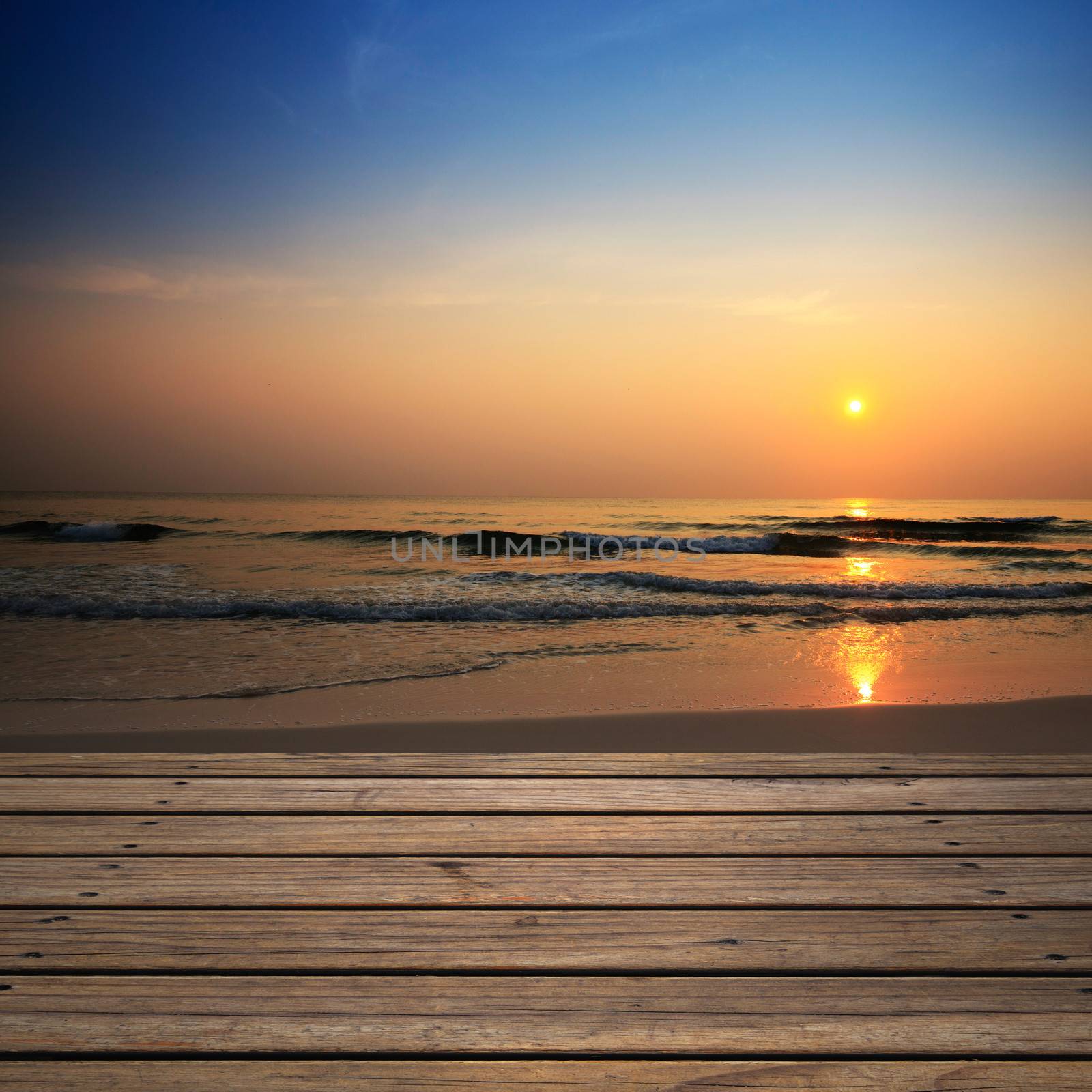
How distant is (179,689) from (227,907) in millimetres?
4842

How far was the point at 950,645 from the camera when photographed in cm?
807

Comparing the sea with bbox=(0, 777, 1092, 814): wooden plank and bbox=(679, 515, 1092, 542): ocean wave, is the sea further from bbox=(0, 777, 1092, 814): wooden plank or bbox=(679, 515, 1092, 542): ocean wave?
bbox=(679, 515, 1092, 542): ocean wave

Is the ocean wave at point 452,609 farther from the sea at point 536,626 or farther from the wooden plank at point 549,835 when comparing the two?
the wooden plank at point 549,835

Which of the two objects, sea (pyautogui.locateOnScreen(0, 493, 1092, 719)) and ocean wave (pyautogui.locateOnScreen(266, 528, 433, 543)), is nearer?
sea (pyautogui.locateOnScreen(0, 493, 1092, 719))

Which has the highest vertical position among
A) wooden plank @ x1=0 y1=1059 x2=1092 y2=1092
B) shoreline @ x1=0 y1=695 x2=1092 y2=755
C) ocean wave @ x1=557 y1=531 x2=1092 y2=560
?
wooden plank @ x1=0 y1=1059 x2=1092 y2=1092

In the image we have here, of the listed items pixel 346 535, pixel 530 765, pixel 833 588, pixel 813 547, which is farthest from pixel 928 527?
pixel 530 765

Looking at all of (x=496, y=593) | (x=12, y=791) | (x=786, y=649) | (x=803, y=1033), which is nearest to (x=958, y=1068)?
(x=803, y=1033)

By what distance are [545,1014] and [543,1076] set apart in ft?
0.47

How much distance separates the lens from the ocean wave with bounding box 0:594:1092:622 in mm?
9828

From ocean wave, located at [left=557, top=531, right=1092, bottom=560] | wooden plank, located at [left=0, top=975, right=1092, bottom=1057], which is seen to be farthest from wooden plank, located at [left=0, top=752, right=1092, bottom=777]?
ocean wave, located at [left=557, top=531, right=1092, bottom=560]

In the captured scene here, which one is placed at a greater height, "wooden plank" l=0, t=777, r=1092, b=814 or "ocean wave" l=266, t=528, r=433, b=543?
"ocean wave" l=266, t=528, r=433, b=543

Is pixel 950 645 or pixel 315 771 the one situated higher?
pixel 315 771

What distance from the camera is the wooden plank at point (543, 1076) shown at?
1.24 metres

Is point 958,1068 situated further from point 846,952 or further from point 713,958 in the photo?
point 713,958
